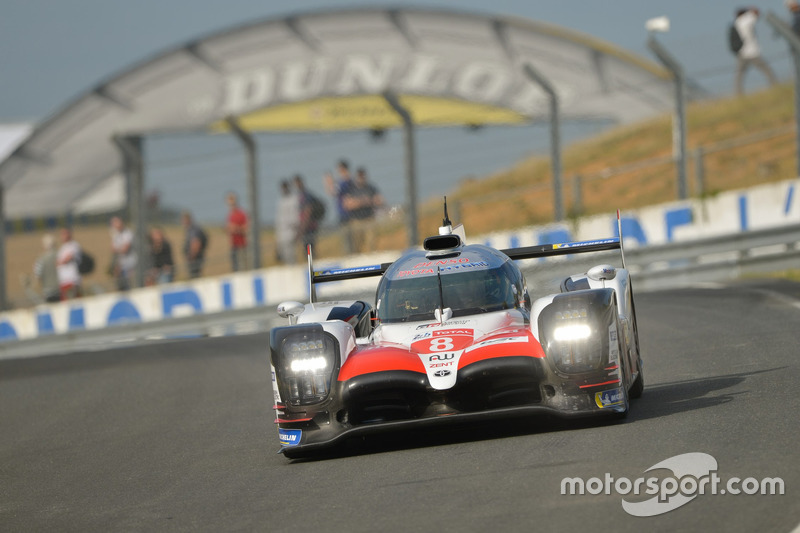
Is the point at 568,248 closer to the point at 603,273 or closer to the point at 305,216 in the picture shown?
the point at 603,273

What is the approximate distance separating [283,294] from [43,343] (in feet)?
12.0

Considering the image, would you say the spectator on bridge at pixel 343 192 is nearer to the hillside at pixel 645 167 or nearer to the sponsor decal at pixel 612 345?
the hillside at pixel 645 167

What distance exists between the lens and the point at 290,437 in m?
7.30

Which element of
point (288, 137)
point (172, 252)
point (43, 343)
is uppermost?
point (288, 137)

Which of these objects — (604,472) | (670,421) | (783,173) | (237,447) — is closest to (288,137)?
(783,173)

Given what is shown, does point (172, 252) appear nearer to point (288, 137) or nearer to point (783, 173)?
point (288, 137)

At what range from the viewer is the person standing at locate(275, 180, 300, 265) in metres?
18.6

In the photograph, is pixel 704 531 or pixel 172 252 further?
pixel 172 252

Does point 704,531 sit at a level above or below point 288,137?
below

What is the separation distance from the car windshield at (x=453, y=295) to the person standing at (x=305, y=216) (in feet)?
33.2

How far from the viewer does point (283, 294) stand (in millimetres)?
18453

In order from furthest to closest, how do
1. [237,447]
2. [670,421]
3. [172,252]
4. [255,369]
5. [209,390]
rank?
1. [172,252]
2. [255,369]
3. [209,390]
4. [237,447]
5. [670,421]

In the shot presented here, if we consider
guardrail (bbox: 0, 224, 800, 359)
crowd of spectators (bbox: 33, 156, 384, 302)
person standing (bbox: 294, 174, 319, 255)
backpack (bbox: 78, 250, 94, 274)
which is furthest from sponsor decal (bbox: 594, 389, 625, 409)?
backpack (bbox: 78, 250, 94, 274)

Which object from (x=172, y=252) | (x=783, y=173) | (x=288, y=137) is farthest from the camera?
(x=783, y=173)
